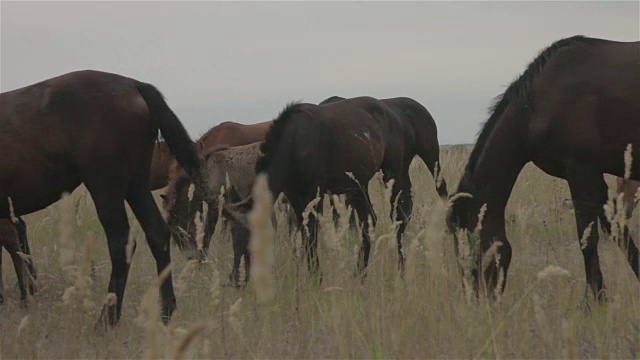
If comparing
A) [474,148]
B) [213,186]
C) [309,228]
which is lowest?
[309,228]

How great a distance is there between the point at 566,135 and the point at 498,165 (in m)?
0.52

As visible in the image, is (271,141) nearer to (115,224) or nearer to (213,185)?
(213,185)

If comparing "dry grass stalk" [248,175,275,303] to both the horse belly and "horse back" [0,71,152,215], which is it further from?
the horse belly

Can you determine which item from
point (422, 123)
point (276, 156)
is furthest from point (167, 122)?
point (422, 123)

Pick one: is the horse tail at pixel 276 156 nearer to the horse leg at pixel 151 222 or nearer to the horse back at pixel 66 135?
the horse leg at pixel 151 222

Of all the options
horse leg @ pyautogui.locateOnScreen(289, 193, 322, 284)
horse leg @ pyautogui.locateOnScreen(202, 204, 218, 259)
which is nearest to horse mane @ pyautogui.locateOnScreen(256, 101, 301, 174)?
horse leg @ pyautogui.locateOnScreen(289, 193, 322, 284)

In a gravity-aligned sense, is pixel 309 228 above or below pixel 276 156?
below

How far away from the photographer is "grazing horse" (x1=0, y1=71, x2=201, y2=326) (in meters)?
4.82

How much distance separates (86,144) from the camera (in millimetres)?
4793

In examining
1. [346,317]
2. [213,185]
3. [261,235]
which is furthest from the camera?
[213,185]

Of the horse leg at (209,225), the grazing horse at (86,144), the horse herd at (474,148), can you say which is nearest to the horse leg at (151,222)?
the horse herd at (474,148)

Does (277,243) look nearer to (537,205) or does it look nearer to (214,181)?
(214,181)

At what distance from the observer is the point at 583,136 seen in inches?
185

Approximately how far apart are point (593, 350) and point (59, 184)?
3.62 m
